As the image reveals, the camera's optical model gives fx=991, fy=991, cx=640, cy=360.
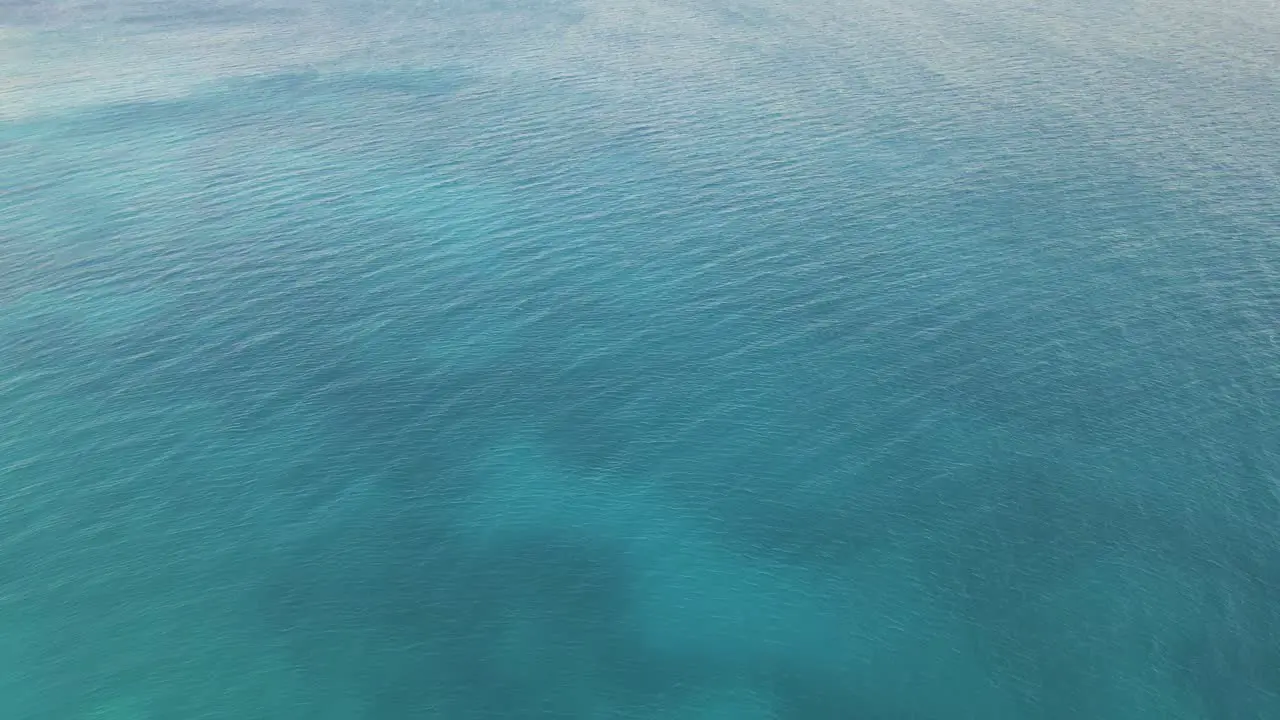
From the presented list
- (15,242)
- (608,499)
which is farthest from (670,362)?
(15,242)

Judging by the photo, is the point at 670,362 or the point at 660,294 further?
the point at 660,294

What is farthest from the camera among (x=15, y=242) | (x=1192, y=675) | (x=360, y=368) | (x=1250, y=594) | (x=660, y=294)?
(x=15, y=242)

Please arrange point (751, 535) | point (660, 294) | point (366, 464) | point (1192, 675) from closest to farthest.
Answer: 1. point (1192, 675)
2. point (751, 535)
3. point (366, 464)
4. point (660, 294)

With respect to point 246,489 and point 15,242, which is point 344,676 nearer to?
point 246,489

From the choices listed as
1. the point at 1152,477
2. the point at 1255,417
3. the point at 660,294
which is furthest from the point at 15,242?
the point at 1255,417

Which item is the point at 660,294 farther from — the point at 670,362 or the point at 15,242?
the point at 15,242

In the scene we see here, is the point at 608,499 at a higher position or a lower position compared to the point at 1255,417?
lower
